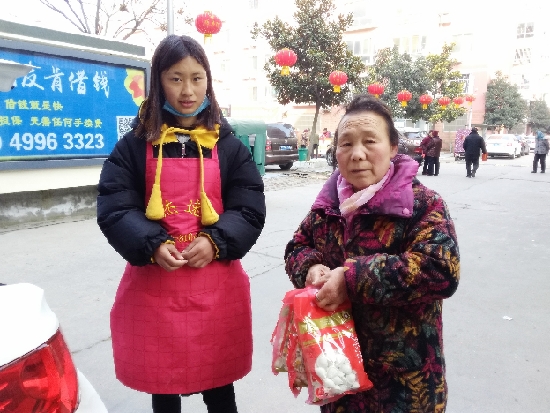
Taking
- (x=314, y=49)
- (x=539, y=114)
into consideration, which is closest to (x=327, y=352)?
(x=314, y=49)

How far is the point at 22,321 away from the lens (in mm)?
976

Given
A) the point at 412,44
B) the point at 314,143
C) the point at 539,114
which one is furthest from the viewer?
the point at 539,114

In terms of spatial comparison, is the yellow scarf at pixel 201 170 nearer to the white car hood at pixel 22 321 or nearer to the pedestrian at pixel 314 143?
the white car hood at pixel 22 321

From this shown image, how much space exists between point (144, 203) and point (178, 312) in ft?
1.27

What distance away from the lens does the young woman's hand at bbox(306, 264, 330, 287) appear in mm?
1338

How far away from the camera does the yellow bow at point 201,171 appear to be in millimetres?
1557

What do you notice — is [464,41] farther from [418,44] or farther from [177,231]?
[177,231]

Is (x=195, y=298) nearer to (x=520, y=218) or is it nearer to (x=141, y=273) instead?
(x=141, y=273)

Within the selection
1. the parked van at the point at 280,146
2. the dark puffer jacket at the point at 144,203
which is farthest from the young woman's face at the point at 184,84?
the parked van at the point at 280,146

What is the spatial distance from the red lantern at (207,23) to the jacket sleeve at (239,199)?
23.4 ft

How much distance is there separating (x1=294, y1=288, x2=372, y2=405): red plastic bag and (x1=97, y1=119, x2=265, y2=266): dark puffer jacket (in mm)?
422

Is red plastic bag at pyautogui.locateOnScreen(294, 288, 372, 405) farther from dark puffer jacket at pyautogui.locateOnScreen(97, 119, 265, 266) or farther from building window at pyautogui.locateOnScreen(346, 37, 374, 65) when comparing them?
building window at pyautogui.locateOnScreen(346, 37, 374, 65)

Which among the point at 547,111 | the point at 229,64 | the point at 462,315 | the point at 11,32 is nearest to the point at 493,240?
the point at 462,315

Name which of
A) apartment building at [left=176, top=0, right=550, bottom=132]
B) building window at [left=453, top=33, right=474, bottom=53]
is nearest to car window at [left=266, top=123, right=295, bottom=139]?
apartment building at [left=176, top=0, right=550, bottom=132]
